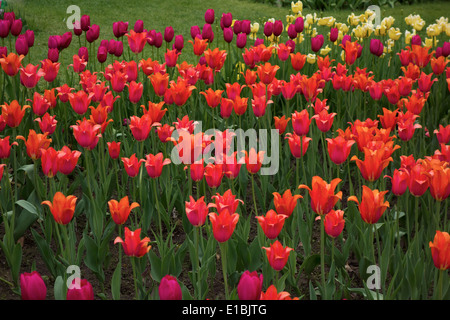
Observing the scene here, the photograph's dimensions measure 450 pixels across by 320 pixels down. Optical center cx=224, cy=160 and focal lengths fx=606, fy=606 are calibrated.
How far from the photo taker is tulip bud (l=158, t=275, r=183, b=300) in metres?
1.93

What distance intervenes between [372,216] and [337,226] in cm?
14

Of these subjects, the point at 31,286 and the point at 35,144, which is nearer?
the point at 31,286

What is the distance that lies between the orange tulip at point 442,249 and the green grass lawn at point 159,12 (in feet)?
24.7

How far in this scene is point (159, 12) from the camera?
10.7 metres

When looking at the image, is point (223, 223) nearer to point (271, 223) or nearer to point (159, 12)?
point (271, 223)

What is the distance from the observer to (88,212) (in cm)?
325

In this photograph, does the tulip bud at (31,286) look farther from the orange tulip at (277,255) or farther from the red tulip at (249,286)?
the orange tulip at (277,255)

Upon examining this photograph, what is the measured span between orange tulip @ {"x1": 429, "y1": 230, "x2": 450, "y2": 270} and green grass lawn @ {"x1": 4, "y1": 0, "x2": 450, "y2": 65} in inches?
296

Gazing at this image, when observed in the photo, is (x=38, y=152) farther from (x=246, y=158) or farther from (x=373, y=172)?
(x=373, y=172)

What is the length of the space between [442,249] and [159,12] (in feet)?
30.2

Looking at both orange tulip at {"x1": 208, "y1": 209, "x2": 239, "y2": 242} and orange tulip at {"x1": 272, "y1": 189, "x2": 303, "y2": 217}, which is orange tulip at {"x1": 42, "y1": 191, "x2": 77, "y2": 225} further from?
orange tulip at {"x1": 272, "y1": 189, "x2": 303, "y2": 217}

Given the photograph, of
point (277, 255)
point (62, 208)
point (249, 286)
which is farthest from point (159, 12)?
point (249, 286)

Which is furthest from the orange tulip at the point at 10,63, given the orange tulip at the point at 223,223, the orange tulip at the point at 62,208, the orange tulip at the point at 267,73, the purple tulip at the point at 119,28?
the orange tulip at the point at 223,223
